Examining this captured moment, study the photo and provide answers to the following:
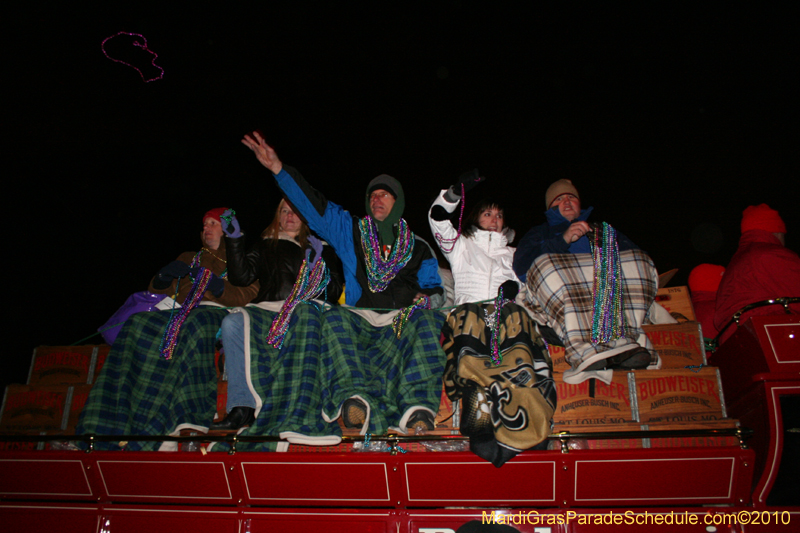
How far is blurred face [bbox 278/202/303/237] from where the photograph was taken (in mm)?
3955

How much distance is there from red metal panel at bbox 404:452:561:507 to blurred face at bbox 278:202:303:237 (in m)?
2.04

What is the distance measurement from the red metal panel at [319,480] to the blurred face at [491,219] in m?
1.84

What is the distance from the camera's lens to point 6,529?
303 cm

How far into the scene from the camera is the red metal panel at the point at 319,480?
106 inches

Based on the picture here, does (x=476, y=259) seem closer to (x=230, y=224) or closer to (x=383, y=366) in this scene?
(x=383, y=366)

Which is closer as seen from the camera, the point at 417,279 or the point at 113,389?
the point at 113,389

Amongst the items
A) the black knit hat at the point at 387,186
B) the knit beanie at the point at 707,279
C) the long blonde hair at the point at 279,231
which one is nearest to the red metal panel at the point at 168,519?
the long blonde hair at the point at 279,231

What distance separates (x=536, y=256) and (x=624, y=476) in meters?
1.39

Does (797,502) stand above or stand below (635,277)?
below

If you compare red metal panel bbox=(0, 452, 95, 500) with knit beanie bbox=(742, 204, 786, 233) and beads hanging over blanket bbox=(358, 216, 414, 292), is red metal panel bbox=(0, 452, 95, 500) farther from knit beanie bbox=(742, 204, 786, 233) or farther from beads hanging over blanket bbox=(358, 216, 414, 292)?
knit beanie bbox=(742, 204, 786, 233)

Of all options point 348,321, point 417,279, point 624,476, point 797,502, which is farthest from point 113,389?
point 797,502

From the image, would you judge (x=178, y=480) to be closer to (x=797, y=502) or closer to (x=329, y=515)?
(x=329, y=515)

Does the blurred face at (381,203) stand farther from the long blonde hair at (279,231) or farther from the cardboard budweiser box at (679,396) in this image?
the cardboard budweiser box at (679,396)

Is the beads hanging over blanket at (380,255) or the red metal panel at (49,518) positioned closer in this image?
the red metal panel at (49,518)
